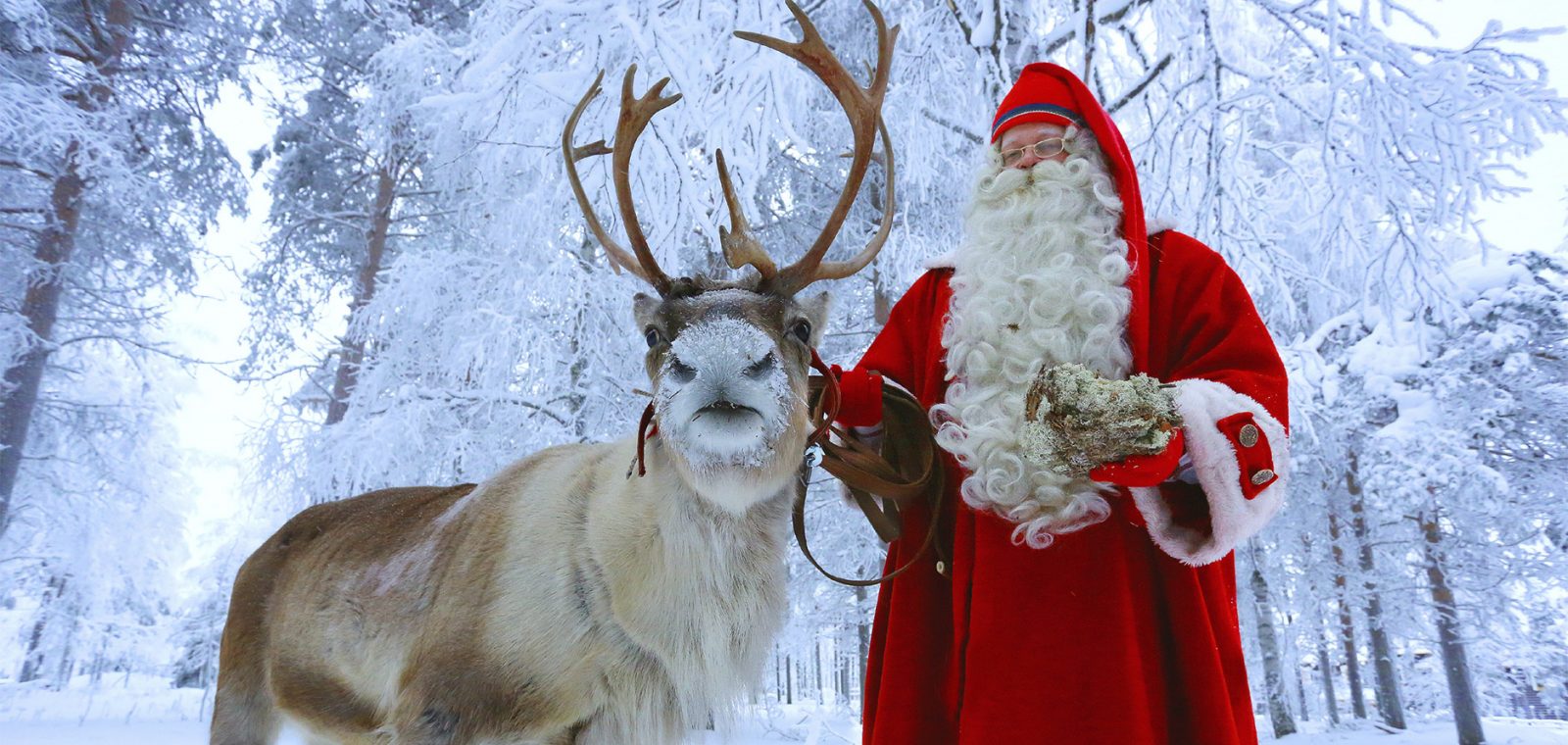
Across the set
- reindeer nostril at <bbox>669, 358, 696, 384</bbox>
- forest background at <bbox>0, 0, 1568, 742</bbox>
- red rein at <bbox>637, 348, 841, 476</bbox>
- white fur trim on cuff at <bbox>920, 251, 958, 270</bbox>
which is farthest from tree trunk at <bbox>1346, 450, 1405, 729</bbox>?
reindeer nostril at <bbox>669, 358, 696, 384</bbox>

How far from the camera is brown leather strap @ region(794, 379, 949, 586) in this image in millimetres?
2016

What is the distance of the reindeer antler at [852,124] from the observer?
2.36m

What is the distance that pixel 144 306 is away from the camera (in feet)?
31.4

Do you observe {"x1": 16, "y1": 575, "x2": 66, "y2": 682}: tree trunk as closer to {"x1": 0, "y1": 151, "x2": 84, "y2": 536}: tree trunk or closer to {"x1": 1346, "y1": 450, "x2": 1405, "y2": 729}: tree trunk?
{"x1": 0, "y1": 151, "x2": 84, "y2": 536}: tree trunk

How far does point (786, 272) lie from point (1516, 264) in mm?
11039

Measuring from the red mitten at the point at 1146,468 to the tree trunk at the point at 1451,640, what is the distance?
11.5 metres

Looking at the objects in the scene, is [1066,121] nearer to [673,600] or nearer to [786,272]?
[786,272]

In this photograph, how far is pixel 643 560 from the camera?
7.23 feet

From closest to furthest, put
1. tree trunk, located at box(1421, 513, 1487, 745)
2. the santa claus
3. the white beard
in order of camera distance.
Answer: the santa claus → the white beard → tree trunk, located at box(1421, 513, 1487, 745)

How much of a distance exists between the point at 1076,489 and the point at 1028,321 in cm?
44

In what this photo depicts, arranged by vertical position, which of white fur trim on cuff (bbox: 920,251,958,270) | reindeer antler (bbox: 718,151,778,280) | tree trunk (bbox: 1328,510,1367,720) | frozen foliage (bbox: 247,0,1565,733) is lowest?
tree trunk (bbox: 1328,510,1367,720)

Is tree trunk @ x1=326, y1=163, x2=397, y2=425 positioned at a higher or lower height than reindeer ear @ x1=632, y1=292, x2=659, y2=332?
higher

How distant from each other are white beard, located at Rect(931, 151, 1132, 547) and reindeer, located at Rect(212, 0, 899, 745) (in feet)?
1.34

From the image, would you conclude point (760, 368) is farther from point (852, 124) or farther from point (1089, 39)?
point (1089, 39)
